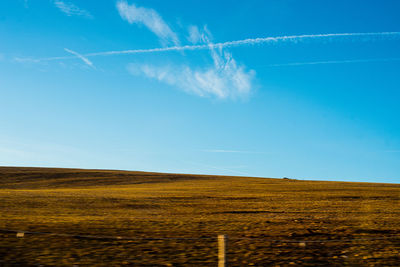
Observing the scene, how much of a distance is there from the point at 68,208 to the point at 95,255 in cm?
1078

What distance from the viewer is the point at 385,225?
16.3 meters

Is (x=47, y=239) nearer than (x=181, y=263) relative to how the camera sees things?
No

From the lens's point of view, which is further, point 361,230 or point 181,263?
point 361,230

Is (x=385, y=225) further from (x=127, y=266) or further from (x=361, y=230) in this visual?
(x=127, y=266)

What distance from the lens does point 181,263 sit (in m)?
10.1

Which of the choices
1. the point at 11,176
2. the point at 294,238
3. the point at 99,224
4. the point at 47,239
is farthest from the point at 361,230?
the point at 11,176

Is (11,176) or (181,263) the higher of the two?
(11,176)

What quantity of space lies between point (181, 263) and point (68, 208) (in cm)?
1253

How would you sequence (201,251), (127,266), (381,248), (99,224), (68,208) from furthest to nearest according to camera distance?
1. (68,208)
2. (99,224)
3. (381,248)
4. (201,251)
5. (127,266)

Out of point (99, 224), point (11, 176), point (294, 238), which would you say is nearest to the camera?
point (294, 238)

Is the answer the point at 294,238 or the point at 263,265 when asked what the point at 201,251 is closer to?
the point at 263,265

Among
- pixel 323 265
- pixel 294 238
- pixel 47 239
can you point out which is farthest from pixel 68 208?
pixel 323 265

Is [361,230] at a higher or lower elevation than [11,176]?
lower

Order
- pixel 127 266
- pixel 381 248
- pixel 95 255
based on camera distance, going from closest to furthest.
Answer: pixel 127 266 < pixel 95 255 < pixel 381 248
